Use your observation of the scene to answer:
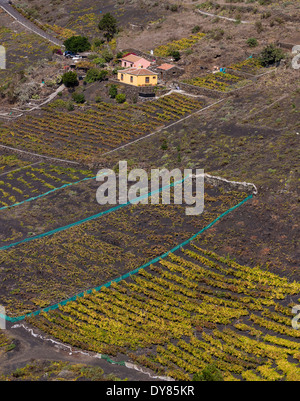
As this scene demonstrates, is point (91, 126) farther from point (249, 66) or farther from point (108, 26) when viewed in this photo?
point (108, 26)

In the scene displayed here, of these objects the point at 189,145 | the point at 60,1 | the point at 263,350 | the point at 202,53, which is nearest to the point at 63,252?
the point at 263,350

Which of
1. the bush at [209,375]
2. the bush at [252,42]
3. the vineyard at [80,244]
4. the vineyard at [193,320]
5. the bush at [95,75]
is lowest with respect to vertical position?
the vineyard at [80,244]

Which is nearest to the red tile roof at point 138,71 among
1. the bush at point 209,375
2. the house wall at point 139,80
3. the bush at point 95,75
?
the house wall at point 139,80

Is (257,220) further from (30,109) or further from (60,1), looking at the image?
(60,1)

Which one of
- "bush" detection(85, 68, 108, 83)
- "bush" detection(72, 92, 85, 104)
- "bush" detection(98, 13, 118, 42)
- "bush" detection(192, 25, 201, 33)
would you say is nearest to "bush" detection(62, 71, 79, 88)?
"bush" detection(85, 68, 108, 83)

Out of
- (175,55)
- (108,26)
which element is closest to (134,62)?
(175,55)

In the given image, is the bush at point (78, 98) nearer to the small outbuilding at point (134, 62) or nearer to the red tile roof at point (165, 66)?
the small outbuilding at point (134, 62)
